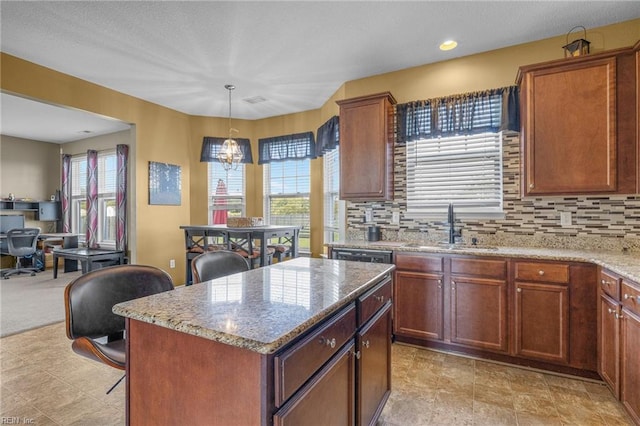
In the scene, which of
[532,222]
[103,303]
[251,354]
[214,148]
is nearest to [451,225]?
[532,222]

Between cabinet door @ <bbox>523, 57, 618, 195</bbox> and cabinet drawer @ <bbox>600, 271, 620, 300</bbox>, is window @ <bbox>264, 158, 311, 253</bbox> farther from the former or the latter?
cabinet drawer @ <bbox>600, 271, 620, 300</bbox>

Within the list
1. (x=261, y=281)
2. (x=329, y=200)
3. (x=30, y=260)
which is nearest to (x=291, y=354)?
(x=261, y=281)

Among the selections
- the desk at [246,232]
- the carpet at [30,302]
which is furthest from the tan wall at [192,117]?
the carpet at [30,302]

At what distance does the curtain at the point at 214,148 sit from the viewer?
5.45m

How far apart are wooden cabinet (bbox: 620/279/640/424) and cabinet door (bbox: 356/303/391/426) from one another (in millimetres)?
1328

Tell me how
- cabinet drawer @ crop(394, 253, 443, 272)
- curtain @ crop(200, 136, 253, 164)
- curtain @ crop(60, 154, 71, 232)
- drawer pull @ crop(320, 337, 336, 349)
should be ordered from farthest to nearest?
curtain @ crop(60, 154, 71, 232) < curtain @ crop(200, 136, 253, 164) < cabinet drawer @ crop(394, 253, 443, 272) < drawer pull @ crop(320, 337, 336, 349)

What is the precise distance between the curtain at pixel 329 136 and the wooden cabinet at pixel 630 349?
2.94 m

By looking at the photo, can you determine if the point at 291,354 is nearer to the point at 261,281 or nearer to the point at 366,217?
the point at 261,281

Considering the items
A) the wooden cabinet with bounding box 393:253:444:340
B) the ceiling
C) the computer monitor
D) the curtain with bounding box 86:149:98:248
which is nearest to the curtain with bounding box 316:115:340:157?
the ceiling

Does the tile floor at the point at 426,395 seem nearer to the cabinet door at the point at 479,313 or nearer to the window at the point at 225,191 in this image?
the cabinet door at the point at 479,313

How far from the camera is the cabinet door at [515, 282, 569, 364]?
2.38 meters

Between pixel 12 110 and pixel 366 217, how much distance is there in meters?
5.92

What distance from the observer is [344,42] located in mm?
3057

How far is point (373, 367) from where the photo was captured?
5.45 ft
